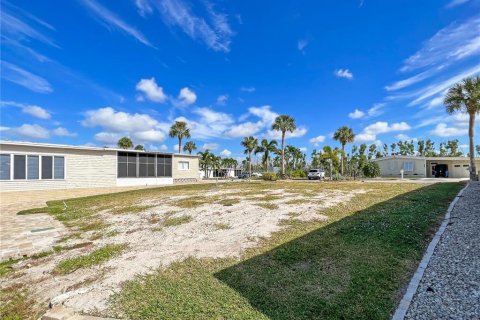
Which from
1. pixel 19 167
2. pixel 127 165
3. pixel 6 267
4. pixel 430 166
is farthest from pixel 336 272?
pixel 430 166

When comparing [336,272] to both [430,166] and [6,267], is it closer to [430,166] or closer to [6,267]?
[6,267]

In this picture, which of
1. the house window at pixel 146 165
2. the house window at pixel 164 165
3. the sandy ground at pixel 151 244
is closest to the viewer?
the sandy ground at pixel 151 244

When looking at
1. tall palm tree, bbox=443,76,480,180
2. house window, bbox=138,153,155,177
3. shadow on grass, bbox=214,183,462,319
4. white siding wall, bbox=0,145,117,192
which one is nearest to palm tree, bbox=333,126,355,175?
tall palm tree, bbox=443,76,480,180

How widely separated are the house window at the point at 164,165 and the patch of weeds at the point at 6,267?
2307 centimetres

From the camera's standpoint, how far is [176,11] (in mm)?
14625

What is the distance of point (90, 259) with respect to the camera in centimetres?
504

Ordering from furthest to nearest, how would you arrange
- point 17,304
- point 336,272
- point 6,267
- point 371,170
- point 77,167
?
point 371,170
point 77,167
point 6,267
point 336,272
point 17,304

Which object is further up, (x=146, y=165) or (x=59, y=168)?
(x=146, y=165)

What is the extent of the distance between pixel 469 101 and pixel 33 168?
3543cm

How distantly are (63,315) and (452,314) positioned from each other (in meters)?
4.52

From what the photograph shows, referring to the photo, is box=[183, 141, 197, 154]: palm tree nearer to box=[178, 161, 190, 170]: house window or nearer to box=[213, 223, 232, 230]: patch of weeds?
box=[178, 161, 190, 170]: house window

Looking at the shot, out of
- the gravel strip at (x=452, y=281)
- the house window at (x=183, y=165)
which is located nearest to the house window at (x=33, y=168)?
the house window at (x=183, y=165)

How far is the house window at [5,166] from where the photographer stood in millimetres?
18469

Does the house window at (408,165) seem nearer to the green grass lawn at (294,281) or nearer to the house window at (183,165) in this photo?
the house window at (183,165)
